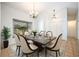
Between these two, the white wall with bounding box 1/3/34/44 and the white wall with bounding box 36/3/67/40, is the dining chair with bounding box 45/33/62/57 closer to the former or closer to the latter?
the white wall with bounding box 36/3/67/40

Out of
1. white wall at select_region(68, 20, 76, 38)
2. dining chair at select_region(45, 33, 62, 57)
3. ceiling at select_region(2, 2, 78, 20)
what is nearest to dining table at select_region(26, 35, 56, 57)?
dining chair at select_region(45, 33, 62, 57)

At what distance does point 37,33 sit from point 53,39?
32 cm

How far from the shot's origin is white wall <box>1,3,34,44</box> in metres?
1.92

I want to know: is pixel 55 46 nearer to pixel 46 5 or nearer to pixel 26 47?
pixel 26 47

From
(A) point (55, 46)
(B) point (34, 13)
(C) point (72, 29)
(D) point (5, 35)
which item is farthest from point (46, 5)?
(D) point (5, 35)

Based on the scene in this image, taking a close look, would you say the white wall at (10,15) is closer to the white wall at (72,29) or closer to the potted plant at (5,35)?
the potted plant at (5,35)

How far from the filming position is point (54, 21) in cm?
195

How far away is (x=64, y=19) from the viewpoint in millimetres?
1935

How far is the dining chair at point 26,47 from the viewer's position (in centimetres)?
196

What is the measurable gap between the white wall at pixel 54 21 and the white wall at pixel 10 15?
0.22m

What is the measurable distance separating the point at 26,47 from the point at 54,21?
0.71 m

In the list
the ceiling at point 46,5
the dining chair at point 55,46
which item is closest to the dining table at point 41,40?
the dining chair at point 55,46

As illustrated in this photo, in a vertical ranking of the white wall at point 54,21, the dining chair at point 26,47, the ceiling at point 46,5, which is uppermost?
the ceiling at point 46,5

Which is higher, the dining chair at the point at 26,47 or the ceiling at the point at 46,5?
the ceiling at the point at 46,5
